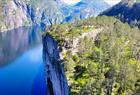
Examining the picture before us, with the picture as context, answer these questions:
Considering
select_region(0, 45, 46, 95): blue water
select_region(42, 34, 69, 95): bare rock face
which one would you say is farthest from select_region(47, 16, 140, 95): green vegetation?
select_region(0, 45, 46, 95): blue water

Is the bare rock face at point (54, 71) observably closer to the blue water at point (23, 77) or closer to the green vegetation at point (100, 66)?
the green vegetation at point (100, 66)

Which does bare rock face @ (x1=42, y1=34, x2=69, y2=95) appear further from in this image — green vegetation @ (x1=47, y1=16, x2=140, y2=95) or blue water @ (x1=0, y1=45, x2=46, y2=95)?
blue water @ (x1=0, y1=45, x2=46, y2=95)

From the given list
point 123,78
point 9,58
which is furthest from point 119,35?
point 9,58

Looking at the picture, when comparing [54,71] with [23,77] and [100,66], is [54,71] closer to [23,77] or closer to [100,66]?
[100,66]

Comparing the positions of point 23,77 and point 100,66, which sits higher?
point 100,66

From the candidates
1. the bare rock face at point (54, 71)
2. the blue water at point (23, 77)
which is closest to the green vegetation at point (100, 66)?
the bare rock face at point (54, 71)

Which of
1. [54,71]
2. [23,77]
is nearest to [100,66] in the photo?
[54,71]

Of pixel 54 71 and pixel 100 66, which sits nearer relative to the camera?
pixel 100 66
